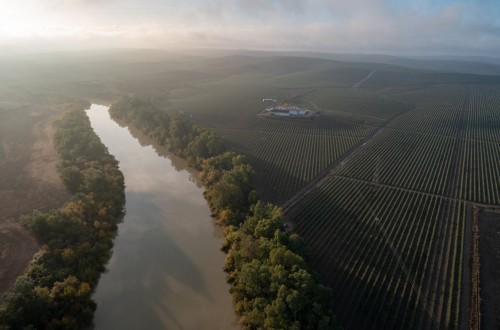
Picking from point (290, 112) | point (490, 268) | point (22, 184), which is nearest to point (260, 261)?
point (490, 268)

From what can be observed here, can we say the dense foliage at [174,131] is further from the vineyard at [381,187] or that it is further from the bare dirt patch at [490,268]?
the bare dirt patch at [490,268]

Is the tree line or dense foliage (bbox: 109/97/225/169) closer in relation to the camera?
the tree line

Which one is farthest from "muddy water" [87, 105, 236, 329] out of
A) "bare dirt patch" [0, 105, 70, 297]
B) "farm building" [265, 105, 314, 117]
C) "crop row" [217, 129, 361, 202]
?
"farm building" [265, 105, 314, 117]

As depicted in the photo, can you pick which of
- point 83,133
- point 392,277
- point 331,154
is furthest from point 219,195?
point 83,133

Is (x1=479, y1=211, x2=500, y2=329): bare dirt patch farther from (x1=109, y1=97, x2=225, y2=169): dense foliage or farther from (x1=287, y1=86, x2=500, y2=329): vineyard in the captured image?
(x1=109, y1=97, x2=225, y2=169): dense foliage

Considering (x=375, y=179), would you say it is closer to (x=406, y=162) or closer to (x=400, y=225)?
(x=406, y=162)

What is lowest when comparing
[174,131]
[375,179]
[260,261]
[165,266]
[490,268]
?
[165,266]
